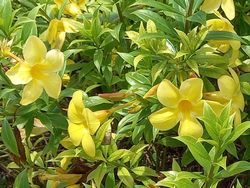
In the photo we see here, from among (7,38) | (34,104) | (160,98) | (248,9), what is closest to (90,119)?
(160,98)

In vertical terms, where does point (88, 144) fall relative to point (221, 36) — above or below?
below

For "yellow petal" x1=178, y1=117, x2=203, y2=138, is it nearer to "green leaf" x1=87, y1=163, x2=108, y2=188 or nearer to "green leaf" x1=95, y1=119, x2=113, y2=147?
"green leaf" x1=95, y1=119, x2=113, y2=147

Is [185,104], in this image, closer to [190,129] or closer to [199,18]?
[190,129]

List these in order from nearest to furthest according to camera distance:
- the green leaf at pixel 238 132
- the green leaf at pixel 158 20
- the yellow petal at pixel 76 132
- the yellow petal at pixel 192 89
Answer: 1. the green leaf at pixel 238 132
2. the yellow petal at pixel 192 89
3. the yellow petal at pixel 76 132
4. the green leaf at pixel 158 20

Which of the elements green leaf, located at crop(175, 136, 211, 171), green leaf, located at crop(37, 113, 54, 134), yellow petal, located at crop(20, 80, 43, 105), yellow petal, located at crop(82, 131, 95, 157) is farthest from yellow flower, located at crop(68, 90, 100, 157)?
green leaf, located at crop(175, 136, 211, 171)

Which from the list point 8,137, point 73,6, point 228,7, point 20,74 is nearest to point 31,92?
point 20,74

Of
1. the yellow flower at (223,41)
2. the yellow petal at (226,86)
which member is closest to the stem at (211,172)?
the yellow petal at (226,86)

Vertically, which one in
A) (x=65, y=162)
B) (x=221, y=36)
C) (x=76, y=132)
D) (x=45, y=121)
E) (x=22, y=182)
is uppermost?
(x=221, y=36)

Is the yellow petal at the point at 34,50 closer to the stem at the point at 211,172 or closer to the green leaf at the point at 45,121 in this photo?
the green leaf at the point at 45,121
